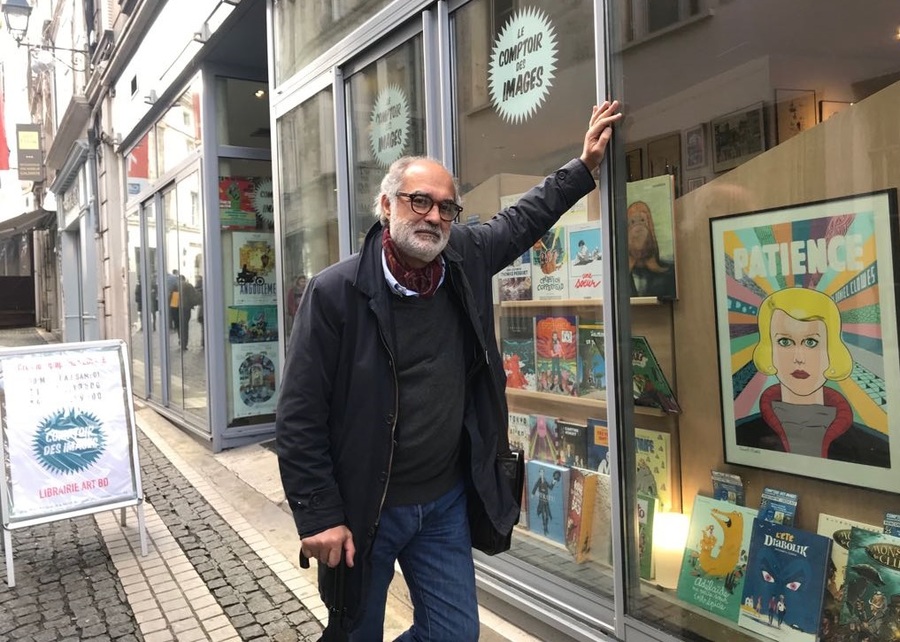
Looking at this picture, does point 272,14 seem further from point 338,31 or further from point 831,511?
point 831,511

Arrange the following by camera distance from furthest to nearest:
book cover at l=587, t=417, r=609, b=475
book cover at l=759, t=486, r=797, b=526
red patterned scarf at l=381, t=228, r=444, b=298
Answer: book cover at l=587, t=417, r=609, b=475 → book cover at l=759, t=486, r=797, b=526 → red patterned scarf at l=381, t=228, r=444, b=298

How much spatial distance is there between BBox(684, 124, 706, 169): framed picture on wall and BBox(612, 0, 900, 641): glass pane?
1 centimetres

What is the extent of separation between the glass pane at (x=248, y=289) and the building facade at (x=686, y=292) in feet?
10.7

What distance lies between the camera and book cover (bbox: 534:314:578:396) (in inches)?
132

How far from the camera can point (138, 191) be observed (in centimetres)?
1023

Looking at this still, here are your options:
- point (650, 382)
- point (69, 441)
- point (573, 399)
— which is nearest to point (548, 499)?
point (573, 399)

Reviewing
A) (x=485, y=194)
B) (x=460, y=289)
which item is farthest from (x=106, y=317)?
(x=460, y=289)

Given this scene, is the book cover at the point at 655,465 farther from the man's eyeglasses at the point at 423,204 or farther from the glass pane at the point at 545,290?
the man's eyeglasses at the point at 423,204

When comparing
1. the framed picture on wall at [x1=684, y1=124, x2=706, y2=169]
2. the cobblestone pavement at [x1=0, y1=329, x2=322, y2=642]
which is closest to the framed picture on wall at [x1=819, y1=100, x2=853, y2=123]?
the framed picture on wall at [x1=684, y1=124, x2=706, y2=169]

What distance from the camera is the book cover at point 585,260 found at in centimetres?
314

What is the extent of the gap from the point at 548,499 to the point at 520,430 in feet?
1.30

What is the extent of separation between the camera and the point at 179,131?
26.6ft

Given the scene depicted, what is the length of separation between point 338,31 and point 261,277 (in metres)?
3.34

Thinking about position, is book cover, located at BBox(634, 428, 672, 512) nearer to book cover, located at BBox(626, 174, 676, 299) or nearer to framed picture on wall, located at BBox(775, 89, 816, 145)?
book cover, located at BBox(626, 174, 676, 299)
